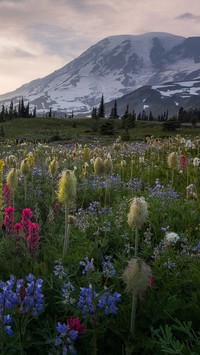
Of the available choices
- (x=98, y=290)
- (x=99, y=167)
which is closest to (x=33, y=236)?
(x=98, y=290)

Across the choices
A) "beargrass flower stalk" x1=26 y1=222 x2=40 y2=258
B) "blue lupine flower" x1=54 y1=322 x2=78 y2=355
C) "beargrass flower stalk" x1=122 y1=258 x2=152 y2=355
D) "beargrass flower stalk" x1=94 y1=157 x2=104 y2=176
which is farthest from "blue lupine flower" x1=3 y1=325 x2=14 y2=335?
"beargrass flower stalk" x1=94 y1=157 x2=104 y2=176

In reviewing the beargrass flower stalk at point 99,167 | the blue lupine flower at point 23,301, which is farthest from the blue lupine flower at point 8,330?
the beargrass flower stalk at point 99,167

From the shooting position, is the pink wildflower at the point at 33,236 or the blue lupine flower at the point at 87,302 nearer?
the blue lupine flower at the point at 87,302

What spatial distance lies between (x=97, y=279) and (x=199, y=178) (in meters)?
6.00

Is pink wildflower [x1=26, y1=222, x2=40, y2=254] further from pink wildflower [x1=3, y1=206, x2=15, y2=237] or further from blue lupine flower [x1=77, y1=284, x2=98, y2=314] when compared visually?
blue lupine flower [x1=77, y1=284, x2=98, y2=314]

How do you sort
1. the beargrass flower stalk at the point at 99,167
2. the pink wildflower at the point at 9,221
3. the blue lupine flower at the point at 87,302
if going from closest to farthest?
1. the blue lupine flower at the point at 87,302
2. the pink wildflower at the point at 9,221
3. the beargrass flower stalk at the point at 99,167

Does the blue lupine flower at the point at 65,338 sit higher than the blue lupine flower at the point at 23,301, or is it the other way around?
the blue lupine flower at the point at 23,301

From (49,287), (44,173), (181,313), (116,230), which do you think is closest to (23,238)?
(49,287)

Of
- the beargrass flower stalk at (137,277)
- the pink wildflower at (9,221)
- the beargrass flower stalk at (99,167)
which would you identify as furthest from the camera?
the beargrass flower stalk at (99,167)

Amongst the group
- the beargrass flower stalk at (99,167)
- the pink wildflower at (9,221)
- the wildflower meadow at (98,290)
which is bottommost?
the wildflower meadow at (98,290)

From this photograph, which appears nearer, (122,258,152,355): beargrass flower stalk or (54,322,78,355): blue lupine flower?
(54,322,78,355): blue lupine flower

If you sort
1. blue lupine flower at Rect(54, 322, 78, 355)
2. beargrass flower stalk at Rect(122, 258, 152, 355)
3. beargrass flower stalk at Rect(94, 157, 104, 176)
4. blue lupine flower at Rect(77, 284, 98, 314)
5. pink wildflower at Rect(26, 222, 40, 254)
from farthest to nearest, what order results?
1. beargrass flower stalk at Rect(94, 157, 104, 176)
2. pink wildflower at Rect(26, 222, 40, 254)
3. blue lupine flower at Rect(77, 284, 98, 314)
4. beargrass flower stalk at Rect(122, 258, 152, 355)
5. blue lupine flower at Rect(54, 322, 78, 355)

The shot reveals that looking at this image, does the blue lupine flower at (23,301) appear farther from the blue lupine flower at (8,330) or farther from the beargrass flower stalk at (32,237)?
the beargrass flower stalk at (32,237)

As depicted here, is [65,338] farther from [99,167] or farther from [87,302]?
[99,167]
